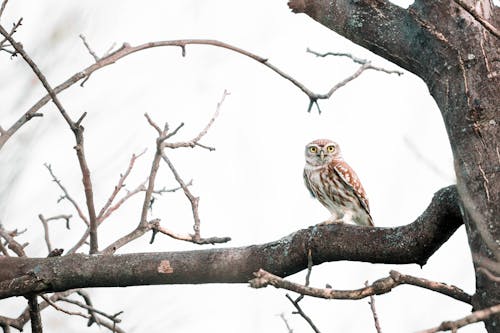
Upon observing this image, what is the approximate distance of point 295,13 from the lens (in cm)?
406

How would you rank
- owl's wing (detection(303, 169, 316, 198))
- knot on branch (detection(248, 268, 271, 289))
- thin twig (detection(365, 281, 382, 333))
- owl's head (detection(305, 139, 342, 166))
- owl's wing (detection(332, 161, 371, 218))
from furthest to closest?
owl's head (detection(305, 139, 342, 166)) < owl's wing (detection(303, 169, 316, 198)) < owl's wing (detection(332, 161, 371, 218)) < thin twig (detection(365, 281, 382, 333)) < knot on branch (detection(248, 268, 271, 289))

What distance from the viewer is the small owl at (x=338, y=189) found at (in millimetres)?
6715

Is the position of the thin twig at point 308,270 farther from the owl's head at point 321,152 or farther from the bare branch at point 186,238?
the owl's head at point 321,152

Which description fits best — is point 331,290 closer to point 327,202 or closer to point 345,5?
point 345,5

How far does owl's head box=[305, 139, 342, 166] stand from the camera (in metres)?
7.24

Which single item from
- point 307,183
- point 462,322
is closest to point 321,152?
point 307,183

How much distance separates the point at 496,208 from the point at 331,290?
72 centimetres

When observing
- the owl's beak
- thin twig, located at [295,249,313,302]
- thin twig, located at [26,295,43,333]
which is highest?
the owl's beak

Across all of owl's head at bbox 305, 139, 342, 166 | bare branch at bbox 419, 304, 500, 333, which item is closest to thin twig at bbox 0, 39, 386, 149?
bare branch at bbox 419, 304, 500, 333

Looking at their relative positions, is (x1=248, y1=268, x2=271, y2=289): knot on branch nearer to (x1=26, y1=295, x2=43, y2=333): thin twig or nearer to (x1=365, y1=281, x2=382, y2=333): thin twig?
(x1=365, y1=281, x2=382, y2=333): thin twig

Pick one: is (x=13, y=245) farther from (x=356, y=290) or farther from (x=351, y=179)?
(x=351, y=179)

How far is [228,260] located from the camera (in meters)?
3.73

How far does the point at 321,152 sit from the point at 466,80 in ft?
13.4

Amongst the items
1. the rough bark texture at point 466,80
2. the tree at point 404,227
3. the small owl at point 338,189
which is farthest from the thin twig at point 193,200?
the small owl at point 338,189
